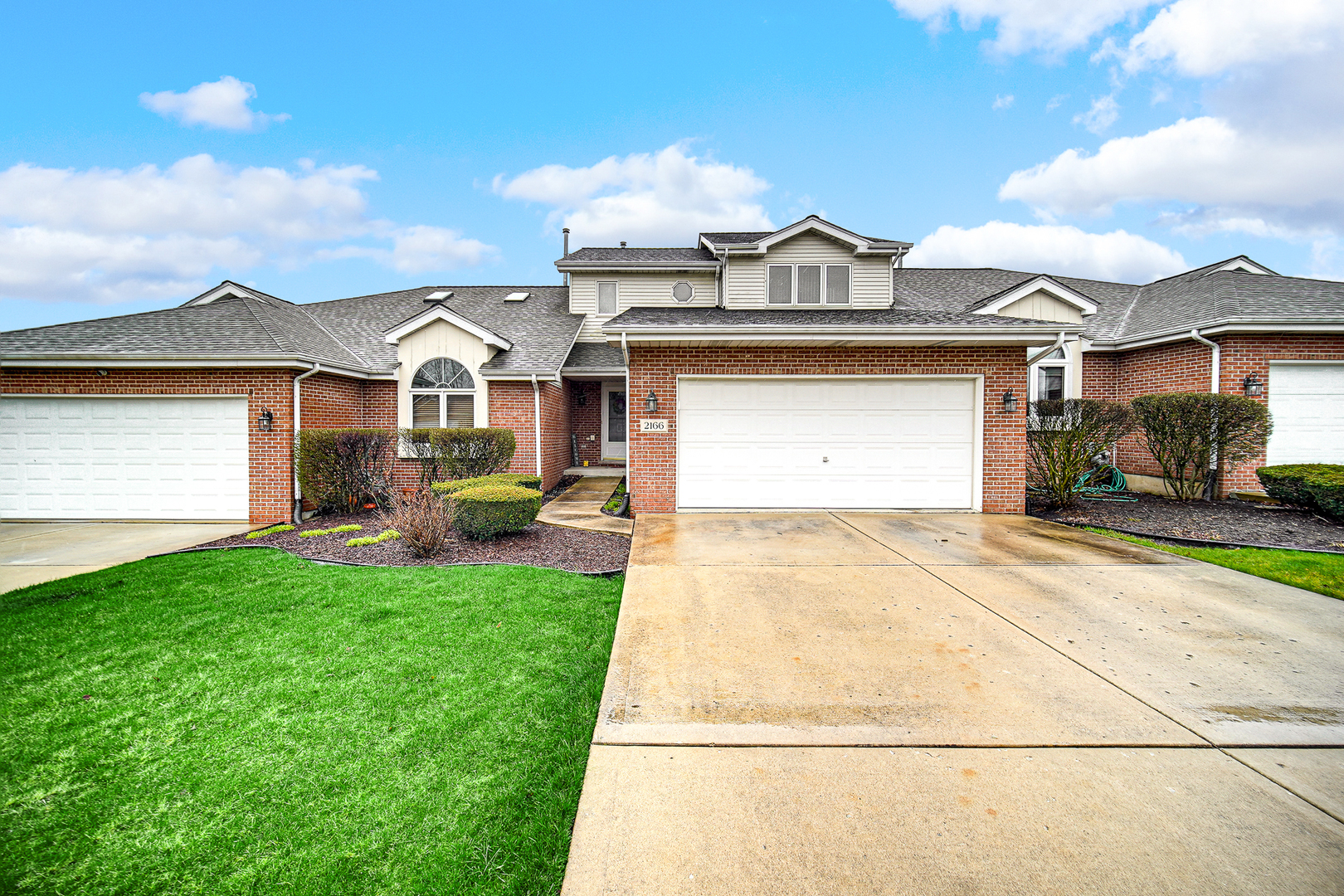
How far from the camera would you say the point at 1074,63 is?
1268cm

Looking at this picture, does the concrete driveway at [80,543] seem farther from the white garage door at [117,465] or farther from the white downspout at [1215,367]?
the white downspout at [1215,367]

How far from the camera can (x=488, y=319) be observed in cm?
1517

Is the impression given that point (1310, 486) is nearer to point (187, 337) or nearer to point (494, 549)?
point (494, 549)

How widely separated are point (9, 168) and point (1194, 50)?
2527 cm

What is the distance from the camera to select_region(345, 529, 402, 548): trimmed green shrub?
7.33 metres

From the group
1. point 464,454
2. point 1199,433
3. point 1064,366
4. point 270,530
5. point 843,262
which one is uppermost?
point 843,262

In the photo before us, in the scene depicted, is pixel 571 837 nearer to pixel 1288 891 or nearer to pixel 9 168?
pixel 1288 891

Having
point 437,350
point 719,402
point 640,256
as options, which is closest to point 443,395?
point 437,350

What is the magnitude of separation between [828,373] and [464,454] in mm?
6866

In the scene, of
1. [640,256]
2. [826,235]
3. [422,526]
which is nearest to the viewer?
[422,526]

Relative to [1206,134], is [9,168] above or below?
below

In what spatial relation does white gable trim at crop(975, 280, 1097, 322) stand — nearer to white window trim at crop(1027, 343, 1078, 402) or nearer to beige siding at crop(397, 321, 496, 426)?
white window trim at crop(1027, 343, 1078, 402)

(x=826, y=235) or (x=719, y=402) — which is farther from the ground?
(x=826, y=235)

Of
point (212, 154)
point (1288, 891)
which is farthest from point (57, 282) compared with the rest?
point (1288, 891)
